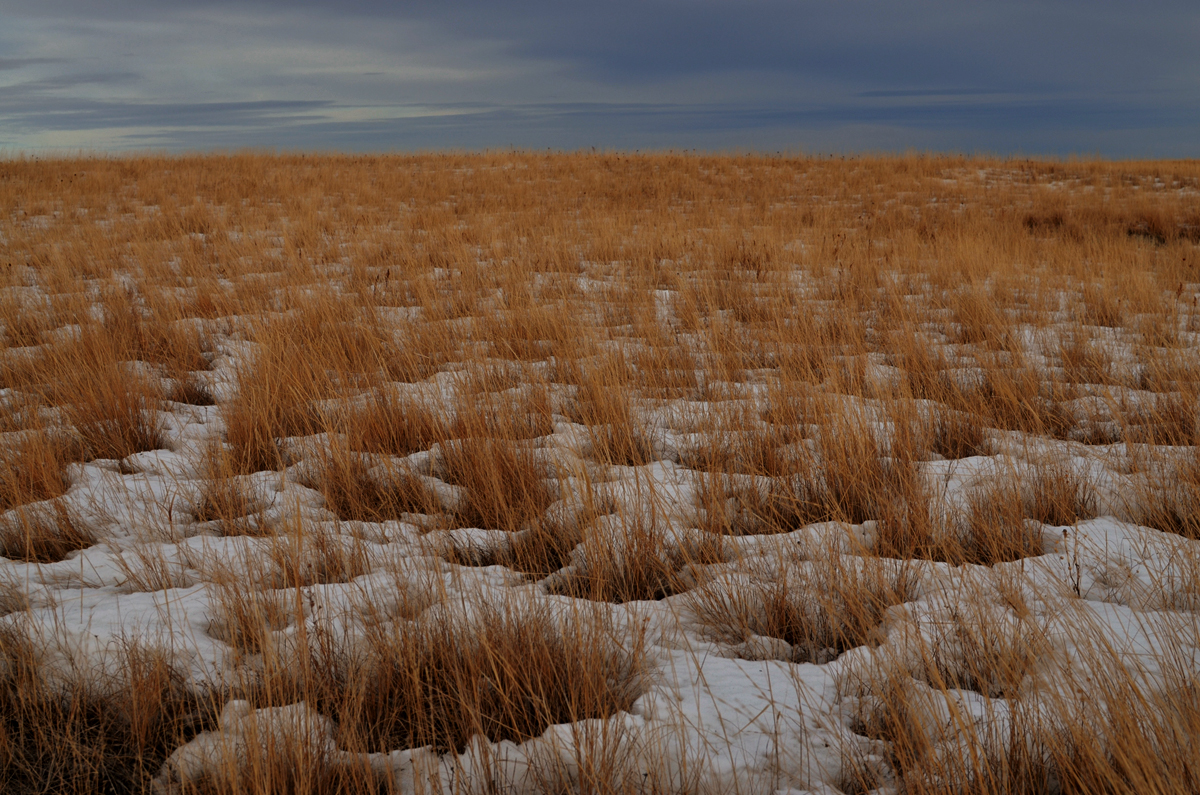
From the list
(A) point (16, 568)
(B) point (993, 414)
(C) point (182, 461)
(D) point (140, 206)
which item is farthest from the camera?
(D) point (140, 206)

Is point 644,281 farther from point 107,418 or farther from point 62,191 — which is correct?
point 62,191

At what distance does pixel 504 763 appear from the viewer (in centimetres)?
144

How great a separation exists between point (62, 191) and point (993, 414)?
587 inches

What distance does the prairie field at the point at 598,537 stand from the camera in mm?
1454

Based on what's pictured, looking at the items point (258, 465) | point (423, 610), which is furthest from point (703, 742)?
point (258, 465)

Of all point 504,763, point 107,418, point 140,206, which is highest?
point 140,206

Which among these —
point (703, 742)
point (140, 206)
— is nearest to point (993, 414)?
point (703, 742)

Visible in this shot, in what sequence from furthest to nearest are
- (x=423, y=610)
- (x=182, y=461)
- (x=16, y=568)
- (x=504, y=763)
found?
(x=182, y=461)
(x=16, y=568)
(x=423, y=610)
(x=504, y=763)

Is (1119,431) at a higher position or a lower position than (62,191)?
lower

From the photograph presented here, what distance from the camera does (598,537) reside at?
7.34 feet

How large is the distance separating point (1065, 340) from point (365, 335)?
16.6 feet

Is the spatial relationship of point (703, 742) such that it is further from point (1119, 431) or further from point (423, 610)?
point (1119, 431)

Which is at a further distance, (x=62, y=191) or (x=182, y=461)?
(x=62, y=191)

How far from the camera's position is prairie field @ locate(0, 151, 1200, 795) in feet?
4.77
